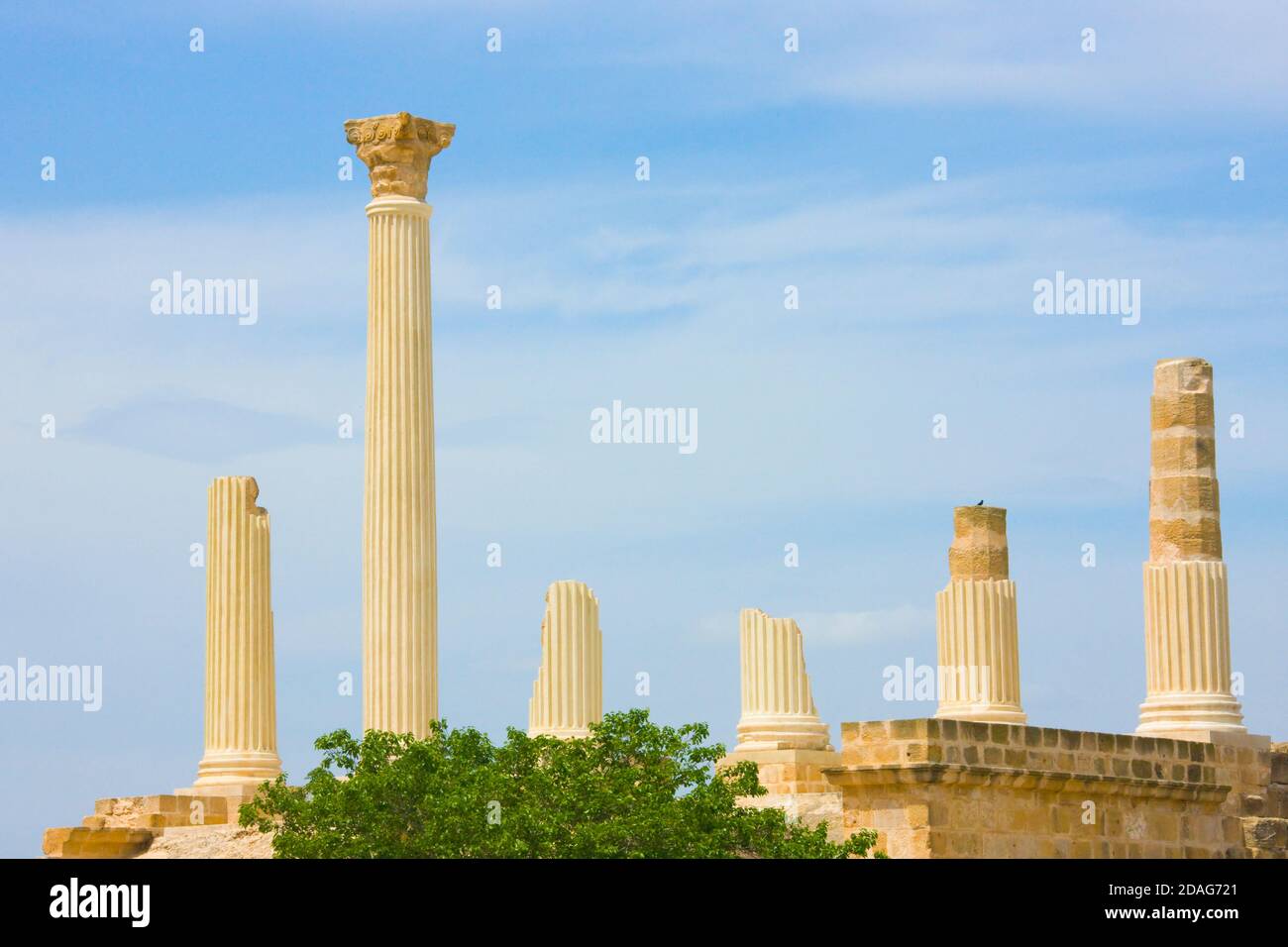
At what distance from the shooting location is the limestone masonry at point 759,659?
91.4 feet

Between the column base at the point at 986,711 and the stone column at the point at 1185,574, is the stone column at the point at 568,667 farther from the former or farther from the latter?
the stone column at the point at 1185,574

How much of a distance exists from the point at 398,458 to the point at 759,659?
248 inches

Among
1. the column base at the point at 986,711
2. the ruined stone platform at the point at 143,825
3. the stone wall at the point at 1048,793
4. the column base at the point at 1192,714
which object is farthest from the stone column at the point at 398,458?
the stone wall at the point at 1048,793

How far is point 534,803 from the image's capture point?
27.8 metres

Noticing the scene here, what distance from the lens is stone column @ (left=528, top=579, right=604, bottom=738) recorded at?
3541 cm

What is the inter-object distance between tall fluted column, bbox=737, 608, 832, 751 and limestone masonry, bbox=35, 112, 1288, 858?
0.09 feet

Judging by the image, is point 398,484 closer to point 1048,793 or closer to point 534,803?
point 534,803

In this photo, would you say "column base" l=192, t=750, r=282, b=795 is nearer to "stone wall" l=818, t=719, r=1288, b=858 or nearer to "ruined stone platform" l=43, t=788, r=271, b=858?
"ruined stone platform" l=43, t=788, r=271, b=858

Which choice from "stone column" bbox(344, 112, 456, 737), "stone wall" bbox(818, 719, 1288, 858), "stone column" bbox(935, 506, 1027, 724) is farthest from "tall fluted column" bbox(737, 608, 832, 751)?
"stone wall" bbox(818, 719, 1288, 858)

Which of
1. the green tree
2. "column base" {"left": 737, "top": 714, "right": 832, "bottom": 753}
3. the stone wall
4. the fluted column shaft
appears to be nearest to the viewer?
the stone wall

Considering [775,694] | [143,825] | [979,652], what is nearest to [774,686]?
[775,694]

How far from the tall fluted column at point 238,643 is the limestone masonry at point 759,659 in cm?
3

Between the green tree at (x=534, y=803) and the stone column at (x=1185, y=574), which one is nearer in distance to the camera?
the green tree at (x=534, y=803)
